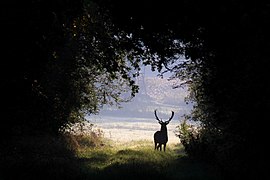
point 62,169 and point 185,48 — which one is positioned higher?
point 185,48

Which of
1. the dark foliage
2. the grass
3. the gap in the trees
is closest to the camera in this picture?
the dark foliage

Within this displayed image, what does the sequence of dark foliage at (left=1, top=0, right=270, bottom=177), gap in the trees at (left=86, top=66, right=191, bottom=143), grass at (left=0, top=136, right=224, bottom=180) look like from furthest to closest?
gap in the trees at (left=86, top=66, right=191, bottom=143)
grass at (left=0, top=136, right=224, bottom=180)
dark foliage at (left=1, top=0, right=270, bottom=177)

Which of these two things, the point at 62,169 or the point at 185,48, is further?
the point at 185,48

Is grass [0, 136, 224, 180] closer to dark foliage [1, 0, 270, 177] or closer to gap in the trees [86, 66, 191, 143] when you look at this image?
dark foliage [1, 0, 270, 177]

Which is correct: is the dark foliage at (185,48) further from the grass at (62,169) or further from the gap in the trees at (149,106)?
the gap in the trees at (149,106)

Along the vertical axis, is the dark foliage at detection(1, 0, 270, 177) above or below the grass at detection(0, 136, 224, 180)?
above

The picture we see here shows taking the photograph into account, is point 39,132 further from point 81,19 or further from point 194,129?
point 194,129

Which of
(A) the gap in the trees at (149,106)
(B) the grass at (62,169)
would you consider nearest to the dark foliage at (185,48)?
(B) the grass at (62,169)

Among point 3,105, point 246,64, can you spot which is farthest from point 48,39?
point 246,64

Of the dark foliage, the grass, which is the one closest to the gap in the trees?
the grass

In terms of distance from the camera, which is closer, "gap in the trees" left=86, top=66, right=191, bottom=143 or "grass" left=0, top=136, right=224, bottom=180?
"grass" left=0, top=136, right=224, bottom=180

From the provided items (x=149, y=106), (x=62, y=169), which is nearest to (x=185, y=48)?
(x=62, y=169)

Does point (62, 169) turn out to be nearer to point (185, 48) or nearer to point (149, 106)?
point (185, 48)

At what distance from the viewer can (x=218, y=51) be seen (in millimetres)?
11883
